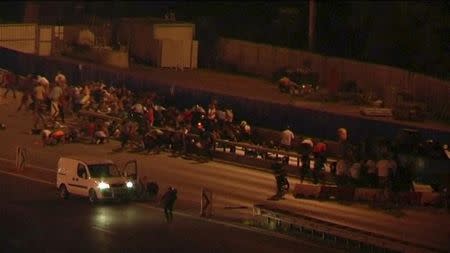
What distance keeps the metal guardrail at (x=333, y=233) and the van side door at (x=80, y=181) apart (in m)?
4.54

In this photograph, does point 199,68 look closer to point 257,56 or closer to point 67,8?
point 257,56

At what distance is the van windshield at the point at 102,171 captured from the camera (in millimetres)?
32359

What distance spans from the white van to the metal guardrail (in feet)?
11.8

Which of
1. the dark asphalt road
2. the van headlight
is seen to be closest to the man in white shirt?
the dark asphalt road

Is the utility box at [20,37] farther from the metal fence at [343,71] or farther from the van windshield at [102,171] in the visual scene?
the van windshield at [102,171]

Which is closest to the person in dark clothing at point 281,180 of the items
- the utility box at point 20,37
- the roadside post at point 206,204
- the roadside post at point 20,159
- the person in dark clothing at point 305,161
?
the person in dark clothing at point 305,161

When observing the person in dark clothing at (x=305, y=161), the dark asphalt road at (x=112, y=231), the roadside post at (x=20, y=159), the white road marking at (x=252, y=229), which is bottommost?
the dark asphalt road at (x=112, y=231)

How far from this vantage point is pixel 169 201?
3005 cm

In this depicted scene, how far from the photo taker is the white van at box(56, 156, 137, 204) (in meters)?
32.1

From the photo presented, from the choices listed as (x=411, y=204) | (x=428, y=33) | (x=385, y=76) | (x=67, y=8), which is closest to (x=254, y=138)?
(x=411, y=204)

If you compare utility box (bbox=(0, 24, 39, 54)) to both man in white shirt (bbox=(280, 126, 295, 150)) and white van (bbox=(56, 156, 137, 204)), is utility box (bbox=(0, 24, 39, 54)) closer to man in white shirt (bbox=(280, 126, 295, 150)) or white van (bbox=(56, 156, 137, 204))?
man in white shirt (bbox=(280, 126, 295, 150))

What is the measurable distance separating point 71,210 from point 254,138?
9181 millimetres

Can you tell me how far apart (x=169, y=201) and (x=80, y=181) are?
3474mm

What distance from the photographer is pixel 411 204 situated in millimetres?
32250
